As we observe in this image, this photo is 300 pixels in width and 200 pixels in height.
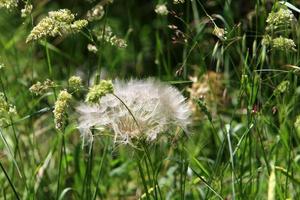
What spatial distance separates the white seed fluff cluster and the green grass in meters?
0.04

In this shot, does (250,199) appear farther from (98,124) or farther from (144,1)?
(144,1)

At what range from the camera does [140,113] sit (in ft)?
8.13

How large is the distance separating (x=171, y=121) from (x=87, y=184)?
41 centimetres

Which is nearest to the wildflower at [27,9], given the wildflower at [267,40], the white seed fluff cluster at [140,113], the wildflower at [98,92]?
the white seed fluff cluster at [140,113]

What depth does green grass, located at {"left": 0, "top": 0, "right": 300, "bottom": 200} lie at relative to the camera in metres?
2.61

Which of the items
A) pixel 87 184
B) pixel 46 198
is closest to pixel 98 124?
pixel 87 184

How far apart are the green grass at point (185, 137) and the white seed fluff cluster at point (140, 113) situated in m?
0.04

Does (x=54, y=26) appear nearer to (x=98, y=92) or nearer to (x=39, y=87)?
(x=39, y=87)

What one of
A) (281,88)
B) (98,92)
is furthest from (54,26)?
(281,88)

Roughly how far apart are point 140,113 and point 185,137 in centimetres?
81

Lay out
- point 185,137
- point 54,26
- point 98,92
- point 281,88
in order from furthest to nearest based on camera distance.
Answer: point 185,137 < point 281,88 < point 54,26 < point 98,92

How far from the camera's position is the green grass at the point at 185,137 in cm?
261

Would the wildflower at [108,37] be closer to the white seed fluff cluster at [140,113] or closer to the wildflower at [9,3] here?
the white seed fluff cluster at [140,113]

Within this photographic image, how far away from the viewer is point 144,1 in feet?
20.9
